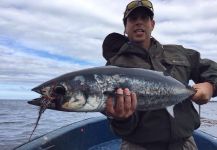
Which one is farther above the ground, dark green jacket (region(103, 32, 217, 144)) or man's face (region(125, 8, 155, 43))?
man's face (region(125, 8, 155, 43))

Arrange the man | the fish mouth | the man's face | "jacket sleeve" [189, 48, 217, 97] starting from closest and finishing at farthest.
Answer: the fish mouth → the man → the man's face → "jacket sleeve" [189, 48, 217, 97]

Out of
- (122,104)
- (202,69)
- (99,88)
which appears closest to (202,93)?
(202,69)

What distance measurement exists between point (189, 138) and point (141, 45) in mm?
1327

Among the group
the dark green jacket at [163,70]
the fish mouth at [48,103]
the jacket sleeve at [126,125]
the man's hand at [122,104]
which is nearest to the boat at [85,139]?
the jacket sleeve at [126,125]

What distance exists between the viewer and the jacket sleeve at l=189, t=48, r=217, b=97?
5.14 meters

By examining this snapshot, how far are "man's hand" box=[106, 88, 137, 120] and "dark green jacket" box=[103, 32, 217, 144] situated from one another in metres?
0.16

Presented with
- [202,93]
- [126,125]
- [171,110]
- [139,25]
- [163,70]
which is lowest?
[126,125]

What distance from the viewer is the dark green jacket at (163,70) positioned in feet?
15.0

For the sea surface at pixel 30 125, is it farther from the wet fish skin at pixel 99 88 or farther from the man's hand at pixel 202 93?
the man's hand at pixel 202 93

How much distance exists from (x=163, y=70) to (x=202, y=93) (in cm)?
55

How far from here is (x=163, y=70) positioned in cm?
483

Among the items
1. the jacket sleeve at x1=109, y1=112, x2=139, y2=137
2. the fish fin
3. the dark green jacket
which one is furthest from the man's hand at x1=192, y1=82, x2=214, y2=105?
the jacket sleeve at x1=109, y1=112, x2=139, y2=137

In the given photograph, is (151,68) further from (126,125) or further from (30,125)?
(30,125)

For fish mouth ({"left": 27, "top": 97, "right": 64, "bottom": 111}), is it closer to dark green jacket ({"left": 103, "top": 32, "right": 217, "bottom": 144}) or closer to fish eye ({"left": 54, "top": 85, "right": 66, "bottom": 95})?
fish eye ({"left": 54, "top": 85, "right": 66, "bottom": 95})
